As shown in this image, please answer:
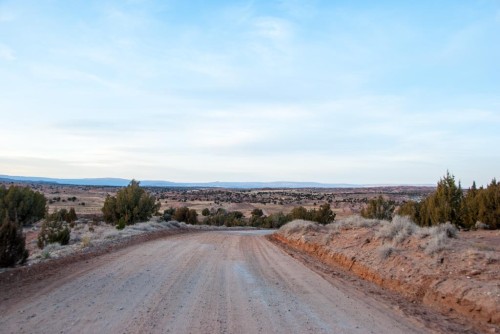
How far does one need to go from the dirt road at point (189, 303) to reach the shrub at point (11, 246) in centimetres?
201

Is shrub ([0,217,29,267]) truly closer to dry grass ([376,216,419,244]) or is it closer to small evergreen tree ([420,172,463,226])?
dry grass ([376,216,419,244])

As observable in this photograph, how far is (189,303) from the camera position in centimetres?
962

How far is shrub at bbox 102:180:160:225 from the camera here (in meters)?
39.5

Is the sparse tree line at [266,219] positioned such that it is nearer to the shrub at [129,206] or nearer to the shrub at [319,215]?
the shrub at [319,215]

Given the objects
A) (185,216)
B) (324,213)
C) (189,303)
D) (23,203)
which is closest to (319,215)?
(324,213)

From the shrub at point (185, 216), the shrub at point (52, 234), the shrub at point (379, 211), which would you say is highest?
the shrub at point (379, 211)

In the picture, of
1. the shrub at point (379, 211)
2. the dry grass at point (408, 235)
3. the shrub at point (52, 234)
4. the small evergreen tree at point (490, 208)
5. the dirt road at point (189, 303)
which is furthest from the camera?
the shrub at point (379, 211)

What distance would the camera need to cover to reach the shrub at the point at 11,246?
1475 centimetres

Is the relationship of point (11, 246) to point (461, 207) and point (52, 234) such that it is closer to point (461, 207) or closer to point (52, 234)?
point (52, 234)

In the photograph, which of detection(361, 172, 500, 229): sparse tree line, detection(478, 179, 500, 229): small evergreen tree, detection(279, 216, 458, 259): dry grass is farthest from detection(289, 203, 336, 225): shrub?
detection(279, 216, 458, 259): dry grass

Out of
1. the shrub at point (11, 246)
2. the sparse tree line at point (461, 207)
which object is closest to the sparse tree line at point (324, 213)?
the sparse tree line at point (461, 207)

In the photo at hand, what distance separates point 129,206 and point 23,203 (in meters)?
8.74

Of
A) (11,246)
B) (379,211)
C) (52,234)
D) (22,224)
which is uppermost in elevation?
(379,211)

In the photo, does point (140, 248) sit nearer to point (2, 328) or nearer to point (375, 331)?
point (2, 328)
